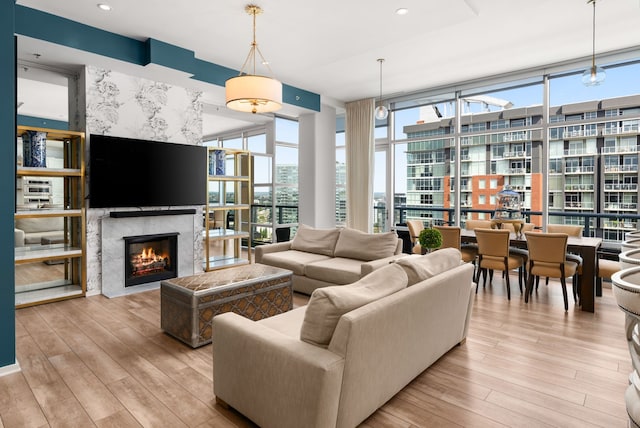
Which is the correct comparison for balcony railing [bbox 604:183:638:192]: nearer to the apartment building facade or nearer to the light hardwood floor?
the apartment building facade

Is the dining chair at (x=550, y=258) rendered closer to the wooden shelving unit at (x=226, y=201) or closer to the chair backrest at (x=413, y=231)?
the chair backrest at (x=413, y=231)

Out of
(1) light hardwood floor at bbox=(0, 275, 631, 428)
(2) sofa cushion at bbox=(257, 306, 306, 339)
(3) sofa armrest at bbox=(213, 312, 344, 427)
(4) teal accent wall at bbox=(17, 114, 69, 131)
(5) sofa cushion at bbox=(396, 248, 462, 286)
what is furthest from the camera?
(4) teal accent wall at bbox=(17, 114, 69, 131)

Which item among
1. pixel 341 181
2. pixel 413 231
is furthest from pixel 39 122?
pixel 413 231

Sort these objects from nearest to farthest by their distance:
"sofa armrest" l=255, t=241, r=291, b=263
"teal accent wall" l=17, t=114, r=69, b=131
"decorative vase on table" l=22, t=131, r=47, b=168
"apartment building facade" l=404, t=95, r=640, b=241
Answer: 1. "decorative vase on table" l=22, t=131, r=47, b=168
2. "sofa armrest" l=255, t=241, r=291, b=263
3. "apartment building facade" l=404, t=95, r=640, b=241
4. "teal accent wall" l=17, t=114, r=69, b=131

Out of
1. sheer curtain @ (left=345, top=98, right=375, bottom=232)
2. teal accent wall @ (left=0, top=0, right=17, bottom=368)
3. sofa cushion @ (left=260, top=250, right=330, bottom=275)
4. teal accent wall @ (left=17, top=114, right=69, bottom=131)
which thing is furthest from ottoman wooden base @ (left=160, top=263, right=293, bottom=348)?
teal accent wall @ (left=17, top=114, right=69, bottom=131)

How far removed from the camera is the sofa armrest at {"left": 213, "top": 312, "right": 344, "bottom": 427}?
1.58 metres

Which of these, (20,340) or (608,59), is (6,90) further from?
(608,59)

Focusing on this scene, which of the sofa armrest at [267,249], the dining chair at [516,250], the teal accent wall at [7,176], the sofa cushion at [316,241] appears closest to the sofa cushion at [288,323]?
the teal accent wall at [7,176]

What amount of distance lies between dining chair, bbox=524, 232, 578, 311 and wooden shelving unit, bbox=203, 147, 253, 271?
158 inches

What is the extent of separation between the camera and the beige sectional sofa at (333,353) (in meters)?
1.63

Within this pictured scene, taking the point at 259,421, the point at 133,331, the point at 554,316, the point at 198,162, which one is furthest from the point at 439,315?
the point at 198,162

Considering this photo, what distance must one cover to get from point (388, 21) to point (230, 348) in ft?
11.8

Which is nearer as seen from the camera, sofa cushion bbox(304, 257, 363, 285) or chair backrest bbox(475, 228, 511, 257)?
sofa cushion bbox(304, 257, 363, 285)

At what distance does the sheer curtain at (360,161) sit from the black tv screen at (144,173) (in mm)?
3109
